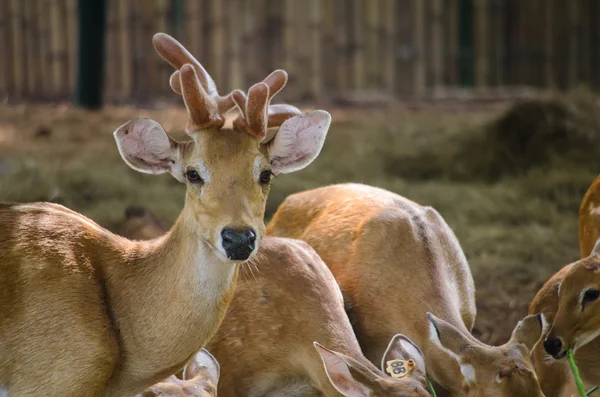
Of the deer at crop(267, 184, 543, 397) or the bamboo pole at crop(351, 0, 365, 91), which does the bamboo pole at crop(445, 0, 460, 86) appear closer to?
the bamboo pole at crop(351, 0, 365, 91)

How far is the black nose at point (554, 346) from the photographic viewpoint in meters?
4.65

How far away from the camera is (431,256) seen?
17.3ft

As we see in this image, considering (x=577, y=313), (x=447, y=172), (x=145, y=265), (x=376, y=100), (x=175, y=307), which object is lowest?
(x=577, y=313)

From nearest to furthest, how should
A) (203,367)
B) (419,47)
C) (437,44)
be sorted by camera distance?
1. (203,367)
2. (419,47)
3. (437,44)

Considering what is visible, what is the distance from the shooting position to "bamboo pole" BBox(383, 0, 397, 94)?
1336 cm

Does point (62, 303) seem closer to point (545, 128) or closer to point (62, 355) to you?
point (62, 355)

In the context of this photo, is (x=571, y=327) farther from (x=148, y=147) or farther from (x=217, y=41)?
(x=217, y=41)

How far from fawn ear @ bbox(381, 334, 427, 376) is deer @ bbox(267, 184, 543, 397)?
0.30 feet

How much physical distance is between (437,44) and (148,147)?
10.2 m

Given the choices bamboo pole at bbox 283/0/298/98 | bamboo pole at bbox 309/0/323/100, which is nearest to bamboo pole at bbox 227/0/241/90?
bamboo pole at bbox 283/0/298/98

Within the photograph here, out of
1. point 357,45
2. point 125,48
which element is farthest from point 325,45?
point 125,48

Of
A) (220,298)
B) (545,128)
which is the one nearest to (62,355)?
(220,298)

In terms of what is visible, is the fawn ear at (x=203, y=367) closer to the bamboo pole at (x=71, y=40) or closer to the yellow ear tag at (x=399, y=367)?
the yellow ear tag at (x=399, y=367)

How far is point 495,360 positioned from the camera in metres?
4.02
